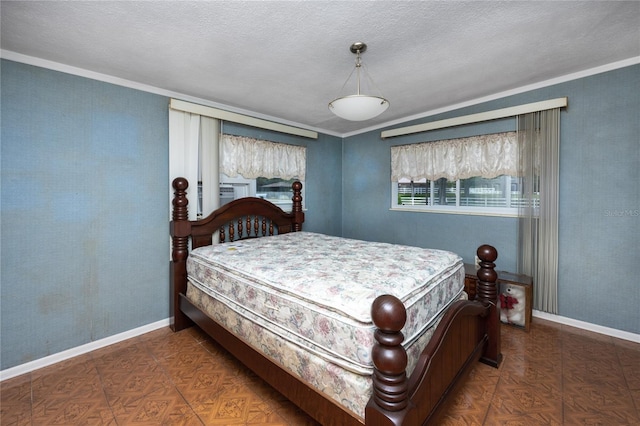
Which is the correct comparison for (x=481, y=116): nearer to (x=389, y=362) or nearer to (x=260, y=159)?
(x=260, y=159)

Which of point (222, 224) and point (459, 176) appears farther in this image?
point (459, 176)

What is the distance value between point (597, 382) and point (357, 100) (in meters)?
2.53

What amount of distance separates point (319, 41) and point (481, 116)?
2.13 meters

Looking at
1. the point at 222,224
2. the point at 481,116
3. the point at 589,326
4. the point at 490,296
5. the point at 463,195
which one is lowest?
the point at 589,326

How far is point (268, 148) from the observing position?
3.80 m

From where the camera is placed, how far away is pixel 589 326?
268 cm

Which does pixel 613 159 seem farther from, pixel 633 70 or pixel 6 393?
pixel 6 393

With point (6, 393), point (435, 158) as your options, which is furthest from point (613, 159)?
point (6, 393)

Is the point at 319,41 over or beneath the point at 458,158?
over

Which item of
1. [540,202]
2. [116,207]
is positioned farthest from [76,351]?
[540,202]

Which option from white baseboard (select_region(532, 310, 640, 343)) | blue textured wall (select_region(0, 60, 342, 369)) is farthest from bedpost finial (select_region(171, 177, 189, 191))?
white baseboard (select_region(532, 310, 640, 343))

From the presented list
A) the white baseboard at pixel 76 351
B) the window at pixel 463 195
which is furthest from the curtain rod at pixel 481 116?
the white baseboard at pixel 76 351

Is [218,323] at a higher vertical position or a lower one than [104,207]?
lower

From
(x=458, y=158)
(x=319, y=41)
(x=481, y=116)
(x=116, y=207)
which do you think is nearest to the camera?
(x=319, y=41)
